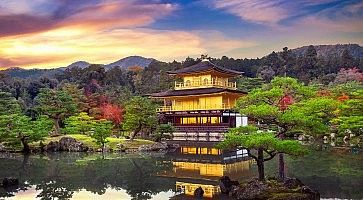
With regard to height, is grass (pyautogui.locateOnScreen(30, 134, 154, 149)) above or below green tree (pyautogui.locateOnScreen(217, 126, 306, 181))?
below

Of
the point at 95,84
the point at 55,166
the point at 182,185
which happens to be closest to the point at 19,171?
the point at 55,166

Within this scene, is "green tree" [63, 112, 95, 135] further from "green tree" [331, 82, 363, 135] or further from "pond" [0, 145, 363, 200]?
"green tree" [331, 82, 363, 135]

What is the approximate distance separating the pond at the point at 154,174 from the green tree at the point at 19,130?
1.53 meters

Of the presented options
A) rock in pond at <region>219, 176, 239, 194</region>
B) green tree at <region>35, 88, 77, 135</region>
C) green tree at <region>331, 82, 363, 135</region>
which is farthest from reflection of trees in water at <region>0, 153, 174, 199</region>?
green tree at <region>331, 82, 363, 135</region>

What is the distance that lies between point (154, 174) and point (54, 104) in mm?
17127

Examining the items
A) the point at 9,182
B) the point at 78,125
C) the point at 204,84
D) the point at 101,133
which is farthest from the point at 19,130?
the point at 204,84

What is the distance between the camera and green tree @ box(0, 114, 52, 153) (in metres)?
23.4

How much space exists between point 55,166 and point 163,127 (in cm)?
1163

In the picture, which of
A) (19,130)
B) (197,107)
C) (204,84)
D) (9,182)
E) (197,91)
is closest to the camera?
(9,182)

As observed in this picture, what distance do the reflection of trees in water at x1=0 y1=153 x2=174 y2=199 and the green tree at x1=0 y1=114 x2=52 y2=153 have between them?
2.71m

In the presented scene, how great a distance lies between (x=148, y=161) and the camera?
65.3 feet

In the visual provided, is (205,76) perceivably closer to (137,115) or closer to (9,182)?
(137,115)

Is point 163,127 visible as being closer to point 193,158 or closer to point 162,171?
point 193,158

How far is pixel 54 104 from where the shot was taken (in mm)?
30297
